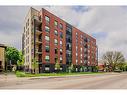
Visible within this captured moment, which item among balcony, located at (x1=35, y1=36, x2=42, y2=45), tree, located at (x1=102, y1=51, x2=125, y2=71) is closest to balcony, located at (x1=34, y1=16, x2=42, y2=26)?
balcony, located at (x1=35, y1=36, x2=42, y2=45)

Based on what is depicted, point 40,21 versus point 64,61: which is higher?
point 40,21

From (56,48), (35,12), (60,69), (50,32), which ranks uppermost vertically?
(35,12)

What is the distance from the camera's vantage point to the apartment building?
1532 inches

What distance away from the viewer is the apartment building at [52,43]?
38.9 meters

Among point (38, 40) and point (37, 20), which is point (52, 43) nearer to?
point (38, 40)

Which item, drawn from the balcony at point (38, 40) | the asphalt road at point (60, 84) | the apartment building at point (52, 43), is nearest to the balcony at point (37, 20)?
the apartment building at point (52, 43)

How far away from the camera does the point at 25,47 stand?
40531 mm

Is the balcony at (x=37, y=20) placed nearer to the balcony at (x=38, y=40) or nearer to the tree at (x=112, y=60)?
the balcony at (x=38, y=40)

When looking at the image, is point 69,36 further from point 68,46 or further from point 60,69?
point 60,69

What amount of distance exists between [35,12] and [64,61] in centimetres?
1157
